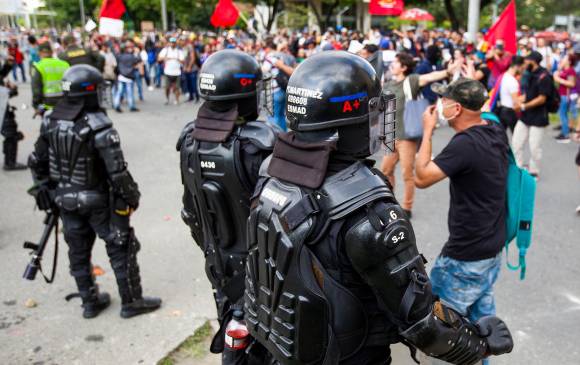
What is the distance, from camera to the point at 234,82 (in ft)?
10.7

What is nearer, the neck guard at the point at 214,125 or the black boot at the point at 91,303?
the neck guard at the point at 214,125

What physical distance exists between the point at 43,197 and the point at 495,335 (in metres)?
3.70

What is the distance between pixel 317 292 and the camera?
2.00 meters

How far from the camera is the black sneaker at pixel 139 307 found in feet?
15.2

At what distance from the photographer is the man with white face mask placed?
3.22 metres

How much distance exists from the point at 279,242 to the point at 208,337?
8.33 ft

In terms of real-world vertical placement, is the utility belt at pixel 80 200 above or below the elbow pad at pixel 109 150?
below

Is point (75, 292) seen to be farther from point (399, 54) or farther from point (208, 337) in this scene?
point (399, 54)

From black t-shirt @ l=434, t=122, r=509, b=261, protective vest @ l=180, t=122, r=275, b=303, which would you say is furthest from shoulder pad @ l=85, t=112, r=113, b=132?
black t-shirt @ l=434, t=122, r=509, b=261

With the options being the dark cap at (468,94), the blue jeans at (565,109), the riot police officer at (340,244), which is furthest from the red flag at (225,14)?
the riot police officer at (340,244)

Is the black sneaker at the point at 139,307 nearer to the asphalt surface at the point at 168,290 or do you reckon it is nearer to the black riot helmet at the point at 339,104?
the asphalt surface at the point at 168,290

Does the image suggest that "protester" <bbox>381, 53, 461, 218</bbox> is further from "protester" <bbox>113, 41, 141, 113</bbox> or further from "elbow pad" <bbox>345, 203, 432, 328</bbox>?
"protester" <bbox>113, 41, 141, 113</bbox>

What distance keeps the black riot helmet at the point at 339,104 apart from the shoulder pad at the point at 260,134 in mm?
903

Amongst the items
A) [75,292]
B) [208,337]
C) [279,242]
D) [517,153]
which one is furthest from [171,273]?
[517,153]
